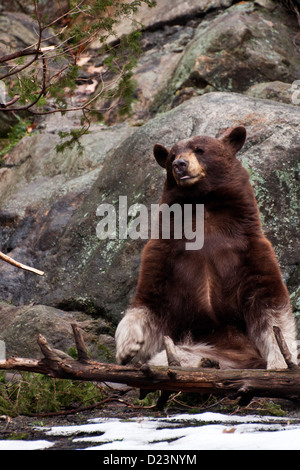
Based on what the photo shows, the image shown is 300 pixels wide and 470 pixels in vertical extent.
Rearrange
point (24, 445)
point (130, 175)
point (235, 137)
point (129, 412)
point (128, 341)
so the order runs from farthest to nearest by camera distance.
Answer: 1. point (130, 175)
2. point (235, 137)
3. point (128, 341)
4. point (129, 412)
5. point (24, 445)

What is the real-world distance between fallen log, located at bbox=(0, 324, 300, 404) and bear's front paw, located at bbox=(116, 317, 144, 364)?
3.27ft

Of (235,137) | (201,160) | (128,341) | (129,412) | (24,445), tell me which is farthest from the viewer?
(235,137)

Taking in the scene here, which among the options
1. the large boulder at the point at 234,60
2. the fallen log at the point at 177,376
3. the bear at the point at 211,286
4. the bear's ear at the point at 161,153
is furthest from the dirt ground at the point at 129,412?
the large boulder at the point at 234,60

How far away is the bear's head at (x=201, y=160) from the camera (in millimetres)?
4969

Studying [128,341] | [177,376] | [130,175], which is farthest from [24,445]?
[130,175]

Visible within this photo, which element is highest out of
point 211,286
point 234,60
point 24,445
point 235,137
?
point 24,445

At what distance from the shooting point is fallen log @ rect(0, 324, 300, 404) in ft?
11.8

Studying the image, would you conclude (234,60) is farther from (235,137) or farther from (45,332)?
(45,332)

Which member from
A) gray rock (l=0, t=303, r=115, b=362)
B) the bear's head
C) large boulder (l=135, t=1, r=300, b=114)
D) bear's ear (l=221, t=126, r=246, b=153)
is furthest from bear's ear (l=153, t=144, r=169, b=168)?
Answer: large boulder (l=135, t=1, r=300, b=114)

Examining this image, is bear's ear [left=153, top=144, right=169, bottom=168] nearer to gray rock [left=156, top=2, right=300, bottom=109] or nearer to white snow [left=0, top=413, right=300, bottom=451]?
white snow [left=0, top=413, right=300, bottom=451]

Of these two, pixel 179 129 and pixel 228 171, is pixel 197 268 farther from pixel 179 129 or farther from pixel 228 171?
pixel 179 129

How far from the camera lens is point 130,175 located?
7520mm

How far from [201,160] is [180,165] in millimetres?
271

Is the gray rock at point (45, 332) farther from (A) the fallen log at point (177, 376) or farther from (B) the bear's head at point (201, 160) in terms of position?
(A) the fallen log at point (177, 376)
